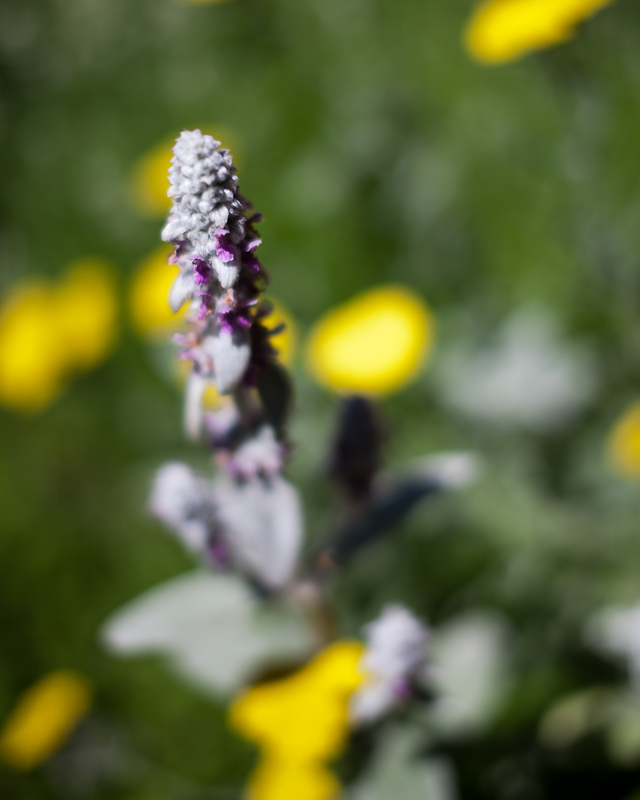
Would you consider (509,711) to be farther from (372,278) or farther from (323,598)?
(372,278)

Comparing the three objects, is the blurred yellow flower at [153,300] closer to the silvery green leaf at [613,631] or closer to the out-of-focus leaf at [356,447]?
the out-of-focus leaf at [356,447]

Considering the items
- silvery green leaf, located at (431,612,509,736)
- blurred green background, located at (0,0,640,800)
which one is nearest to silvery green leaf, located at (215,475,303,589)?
silvery green leaf, located at (431,612,509,736)

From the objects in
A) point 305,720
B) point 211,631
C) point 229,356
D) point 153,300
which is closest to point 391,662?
point 305,720

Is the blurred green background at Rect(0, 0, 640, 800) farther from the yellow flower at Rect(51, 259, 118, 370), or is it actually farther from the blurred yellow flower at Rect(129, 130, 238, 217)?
the blurred yellow flower at Rect(129, 130, 238, 217)

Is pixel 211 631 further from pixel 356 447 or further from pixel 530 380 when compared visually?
pixel 530 380

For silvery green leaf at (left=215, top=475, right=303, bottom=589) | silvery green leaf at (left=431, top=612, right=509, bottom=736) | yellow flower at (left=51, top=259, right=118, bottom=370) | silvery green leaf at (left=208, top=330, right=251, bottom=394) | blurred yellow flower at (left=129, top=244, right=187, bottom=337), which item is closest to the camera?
silvery green leaf at (left=208, top=330, right=251, bottom=394)

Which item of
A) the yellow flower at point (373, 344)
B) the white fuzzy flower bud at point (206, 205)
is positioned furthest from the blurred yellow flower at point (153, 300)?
the white fuzzy flower bud at point (206, 205)

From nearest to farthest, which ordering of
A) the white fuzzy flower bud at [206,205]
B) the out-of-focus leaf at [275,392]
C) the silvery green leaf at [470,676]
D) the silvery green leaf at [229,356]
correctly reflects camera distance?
the white fuzzy flower bud at [206,205] < the silvery green leaf at [229,356] < the out-of-focus leaf at [275,392] < the silvery green leaf at [470,676]
